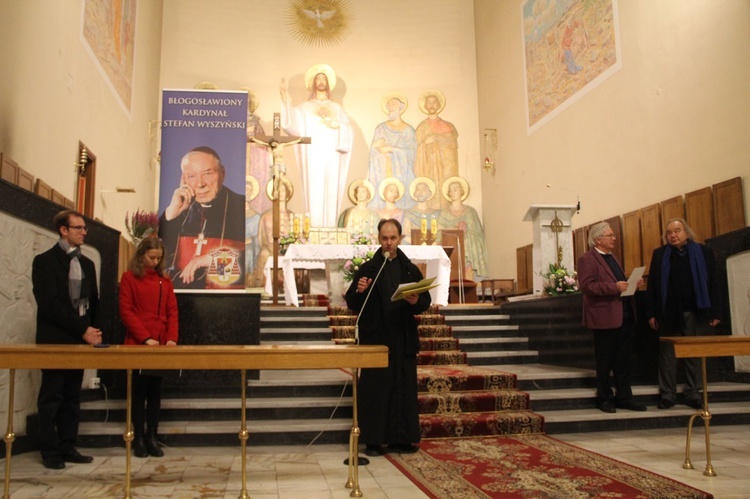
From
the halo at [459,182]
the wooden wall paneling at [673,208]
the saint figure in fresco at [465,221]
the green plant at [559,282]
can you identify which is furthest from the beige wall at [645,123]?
the green plant at [559,282]

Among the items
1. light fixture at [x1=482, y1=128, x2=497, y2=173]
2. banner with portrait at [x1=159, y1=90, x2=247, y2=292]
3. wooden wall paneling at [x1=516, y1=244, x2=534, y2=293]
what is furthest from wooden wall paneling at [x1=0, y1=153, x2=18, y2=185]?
light fixture at [x1=482, y1=128, x2=497, y2=173]

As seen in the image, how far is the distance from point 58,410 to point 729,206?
731 centimetres

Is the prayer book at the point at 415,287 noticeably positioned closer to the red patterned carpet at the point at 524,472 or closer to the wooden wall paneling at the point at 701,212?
the red patterned carpet at the point at 524,472

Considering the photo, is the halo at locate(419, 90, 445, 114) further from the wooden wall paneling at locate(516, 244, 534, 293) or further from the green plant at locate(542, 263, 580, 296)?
the green plant at locate(542, 263, 580, 296)

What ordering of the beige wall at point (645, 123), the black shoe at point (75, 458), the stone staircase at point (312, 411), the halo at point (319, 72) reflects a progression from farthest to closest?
the halo at point (319, 72) → the beige wall at point (645, 123) → the stone staircase at point (312, 411) → the black shoe at point (75, 458)

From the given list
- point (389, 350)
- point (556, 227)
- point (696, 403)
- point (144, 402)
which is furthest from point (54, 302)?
point (556, 227)

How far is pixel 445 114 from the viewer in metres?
15.4

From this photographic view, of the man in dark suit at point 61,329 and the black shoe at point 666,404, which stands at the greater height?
the man in dark suit at point 61,329

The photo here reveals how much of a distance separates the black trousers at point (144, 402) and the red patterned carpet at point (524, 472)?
175 cm

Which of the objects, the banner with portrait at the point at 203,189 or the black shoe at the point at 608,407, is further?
the banner with portrait at the point at 203,189

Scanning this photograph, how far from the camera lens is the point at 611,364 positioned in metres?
5.71

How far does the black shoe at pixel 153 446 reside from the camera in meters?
4.55

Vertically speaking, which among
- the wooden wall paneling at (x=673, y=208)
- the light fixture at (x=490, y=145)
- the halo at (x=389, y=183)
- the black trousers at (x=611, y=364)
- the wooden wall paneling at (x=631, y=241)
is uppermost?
the light fixture at (x=490, y=145)

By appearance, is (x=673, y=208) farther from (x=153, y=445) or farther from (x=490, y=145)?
(x=153, y=445)
